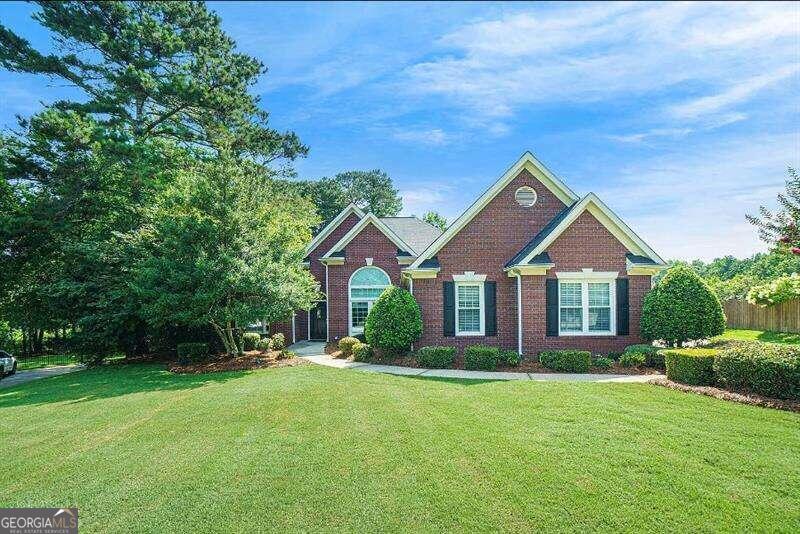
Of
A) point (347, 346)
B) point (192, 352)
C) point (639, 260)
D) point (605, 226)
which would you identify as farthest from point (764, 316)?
A: point (192, 352)

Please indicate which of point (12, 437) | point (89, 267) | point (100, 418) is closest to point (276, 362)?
point (100, 418)

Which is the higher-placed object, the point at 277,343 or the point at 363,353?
the point at 363,353

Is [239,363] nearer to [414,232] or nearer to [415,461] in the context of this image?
[415,461]

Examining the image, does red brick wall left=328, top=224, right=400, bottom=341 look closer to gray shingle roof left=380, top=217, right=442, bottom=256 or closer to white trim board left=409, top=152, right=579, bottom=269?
gray shingle roof left=380, top=217, right=442, bottom=256

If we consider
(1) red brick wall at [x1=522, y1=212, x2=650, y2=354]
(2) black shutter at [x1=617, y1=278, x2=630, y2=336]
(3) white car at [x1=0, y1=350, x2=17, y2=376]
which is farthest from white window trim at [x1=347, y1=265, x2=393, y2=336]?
(3) white car at [x1=0, y1=350, x2=17, y2=376]

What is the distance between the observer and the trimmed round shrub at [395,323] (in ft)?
48.4

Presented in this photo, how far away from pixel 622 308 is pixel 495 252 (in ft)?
16.0

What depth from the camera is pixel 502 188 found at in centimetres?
1608

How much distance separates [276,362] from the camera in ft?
51.6

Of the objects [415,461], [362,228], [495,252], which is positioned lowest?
[415,461]

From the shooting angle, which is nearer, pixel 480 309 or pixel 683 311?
pixel 683 311

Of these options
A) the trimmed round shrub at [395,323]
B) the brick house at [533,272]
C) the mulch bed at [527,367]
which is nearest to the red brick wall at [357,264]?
the brick house at [533,272]

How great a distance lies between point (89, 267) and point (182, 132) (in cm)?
853

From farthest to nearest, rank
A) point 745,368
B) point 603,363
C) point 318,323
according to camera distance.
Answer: point 318,323 < point 603,363 < point 745,368
